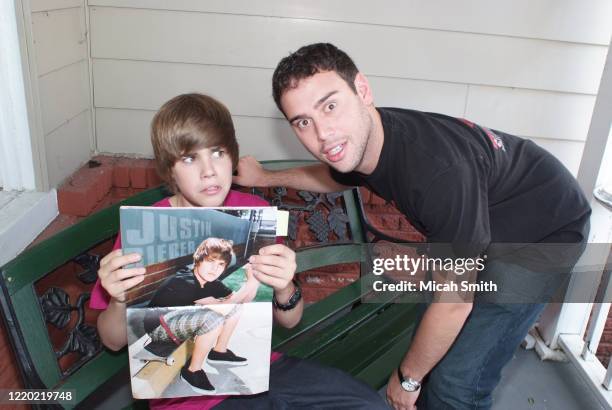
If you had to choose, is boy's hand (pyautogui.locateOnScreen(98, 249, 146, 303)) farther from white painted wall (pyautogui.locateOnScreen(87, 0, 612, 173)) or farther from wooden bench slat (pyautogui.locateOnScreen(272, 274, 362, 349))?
white painted wall (pyautogui.locateOnScreen(87, 0, 612, 173))

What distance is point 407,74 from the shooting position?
2.60m

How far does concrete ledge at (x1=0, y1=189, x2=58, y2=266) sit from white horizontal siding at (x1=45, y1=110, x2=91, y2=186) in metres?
0.10

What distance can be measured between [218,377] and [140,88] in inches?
64.9

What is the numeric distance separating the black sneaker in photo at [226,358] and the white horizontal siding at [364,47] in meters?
1.56

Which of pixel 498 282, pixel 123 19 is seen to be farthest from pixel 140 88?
pixel 498 282

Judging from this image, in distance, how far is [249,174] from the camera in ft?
6.91

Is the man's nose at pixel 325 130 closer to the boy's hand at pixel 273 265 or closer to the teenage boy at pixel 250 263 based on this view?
Result: the teenage boy at pixel 250 263

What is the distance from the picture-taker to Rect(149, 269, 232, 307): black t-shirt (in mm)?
1307

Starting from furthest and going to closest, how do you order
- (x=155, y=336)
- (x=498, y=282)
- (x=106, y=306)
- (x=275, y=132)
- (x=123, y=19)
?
(x=275, y=132) < (x=123, y=19) < (x=498, y=282) < (x=106, y=306) < (x=155, y=336)

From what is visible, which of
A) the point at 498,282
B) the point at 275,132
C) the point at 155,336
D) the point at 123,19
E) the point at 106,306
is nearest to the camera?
the point at 155,336

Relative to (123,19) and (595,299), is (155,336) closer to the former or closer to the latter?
(123,19)

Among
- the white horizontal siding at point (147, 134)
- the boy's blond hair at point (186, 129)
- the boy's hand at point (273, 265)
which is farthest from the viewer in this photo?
the white horizontal siding at point (147, 134)

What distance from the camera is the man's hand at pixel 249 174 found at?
6.85 ft

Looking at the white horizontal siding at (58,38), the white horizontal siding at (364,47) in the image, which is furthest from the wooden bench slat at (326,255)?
the white horizontal siding at (58,38)
